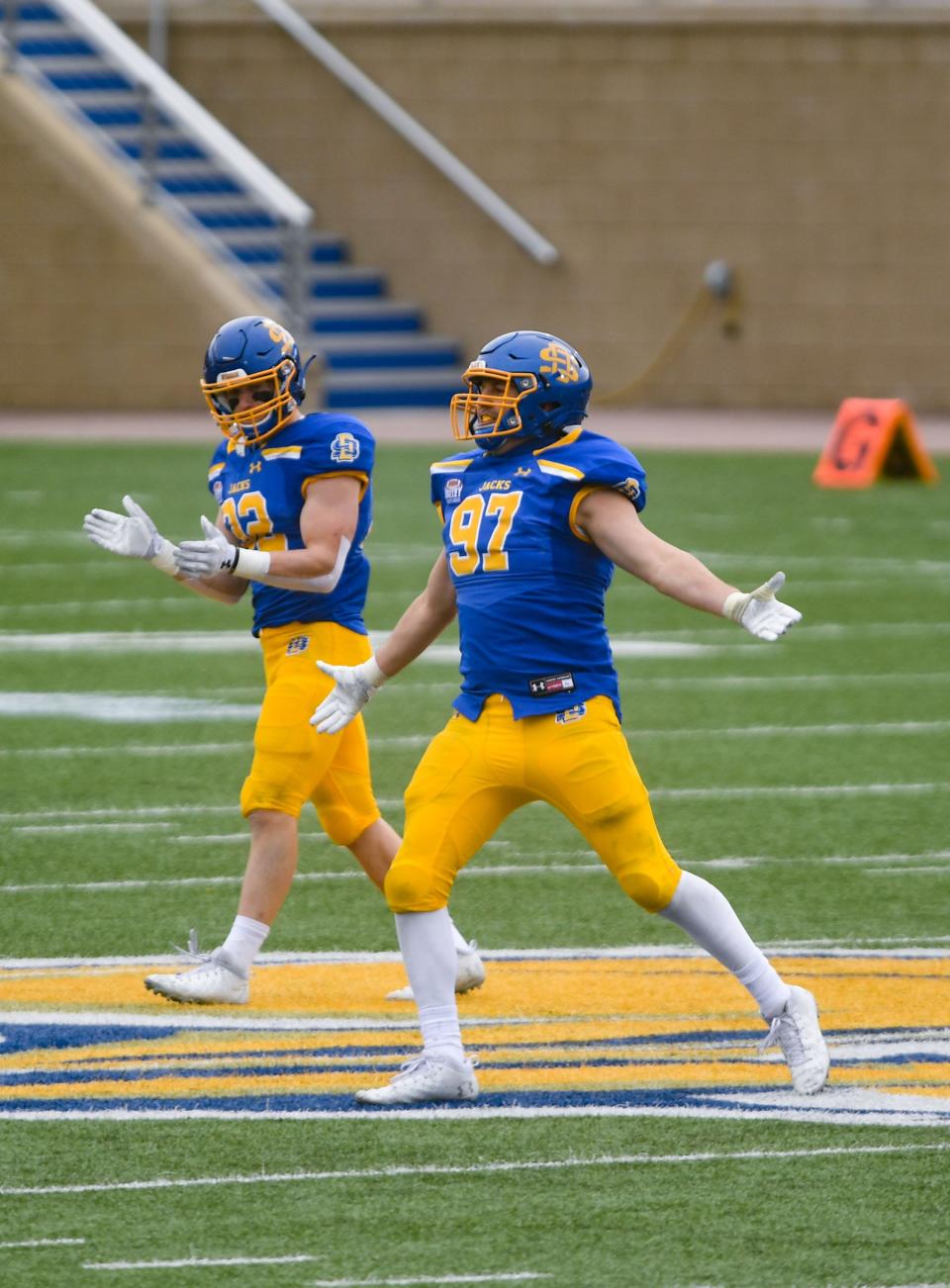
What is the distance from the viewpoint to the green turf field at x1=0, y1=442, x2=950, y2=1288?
16.0 feet

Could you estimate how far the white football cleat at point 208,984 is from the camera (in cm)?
669

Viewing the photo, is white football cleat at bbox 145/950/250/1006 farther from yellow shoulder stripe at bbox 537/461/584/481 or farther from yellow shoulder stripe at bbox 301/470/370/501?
yellow shoulder stripe at bbox 537/461/584/481

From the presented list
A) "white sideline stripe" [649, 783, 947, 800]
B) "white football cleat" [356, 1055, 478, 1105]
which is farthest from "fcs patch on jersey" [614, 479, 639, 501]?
"white sideline stripe" [649, 783, 947, 800]

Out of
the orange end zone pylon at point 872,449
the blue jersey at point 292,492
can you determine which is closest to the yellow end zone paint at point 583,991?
the blue jersey at point 292,492

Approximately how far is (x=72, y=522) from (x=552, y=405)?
12.3 m

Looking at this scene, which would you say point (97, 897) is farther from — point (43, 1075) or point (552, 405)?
point (552, 405)

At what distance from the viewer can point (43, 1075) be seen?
6.02 m

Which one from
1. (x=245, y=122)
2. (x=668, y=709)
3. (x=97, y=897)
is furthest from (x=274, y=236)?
(x=97, y=897)

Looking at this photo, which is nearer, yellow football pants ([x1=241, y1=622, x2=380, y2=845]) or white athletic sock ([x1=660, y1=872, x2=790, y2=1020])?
white athletic sock ([x1=660, y1=872, x2=790, y2=1020])

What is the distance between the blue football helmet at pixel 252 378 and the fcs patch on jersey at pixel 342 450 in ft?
0.49

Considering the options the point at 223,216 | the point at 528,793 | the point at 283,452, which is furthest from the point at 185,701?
the point at 223,216

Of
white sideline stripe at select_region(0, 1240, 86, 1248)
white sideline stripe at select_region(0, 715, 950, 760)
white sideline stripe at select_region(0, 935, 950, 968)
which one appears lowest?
white sideline stripe at select_region(0, 715, 950, 760)

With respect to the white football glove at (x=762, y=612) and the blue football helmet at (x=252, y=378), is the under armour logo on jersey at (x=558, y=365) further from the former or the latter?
the blue football helmet at (x=252, y=378)

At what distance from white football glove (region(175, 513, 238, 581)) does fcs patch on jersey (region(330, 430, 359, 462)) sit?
452 mm
